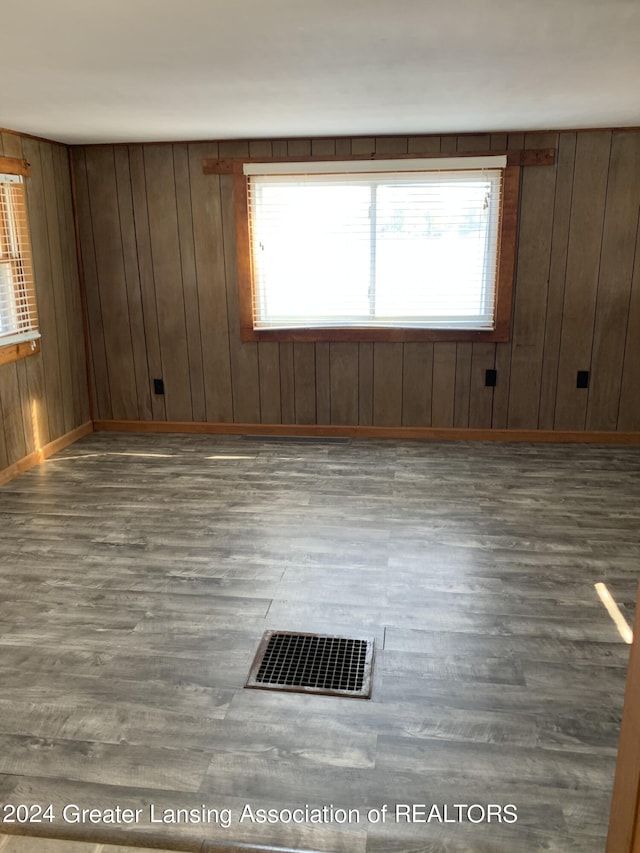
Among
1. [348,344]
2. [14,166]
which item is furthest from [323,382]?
[14,166]

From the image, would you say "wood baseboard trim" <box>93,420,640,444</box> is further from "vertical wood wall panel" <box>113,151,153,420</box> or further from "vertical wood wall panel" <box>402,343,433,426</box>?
"vertical wood wall panel" <box>113,151,153,420</box>

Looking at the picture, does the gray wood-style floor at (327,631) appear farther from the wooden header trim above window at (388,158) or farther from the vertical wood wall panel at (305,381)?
the wooden header trim above window at (388,158)

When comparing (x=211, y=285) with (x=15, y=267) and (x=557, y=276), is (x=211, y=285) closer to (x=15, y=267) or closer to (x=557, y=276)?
(x=15, y=267)

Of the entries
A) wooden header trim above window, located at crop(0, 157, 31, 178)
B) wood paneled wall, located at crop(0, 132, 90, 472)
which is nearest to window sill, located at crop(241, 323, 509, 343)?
wood paneled wall, located at crop(0, 132, 90, 472)

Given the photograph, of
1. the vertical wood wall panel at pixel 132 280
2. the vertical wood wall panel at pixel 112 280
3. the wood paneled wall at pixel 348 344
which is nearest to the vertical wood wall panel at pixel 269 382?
the wood paneled wall at pixel 348 344

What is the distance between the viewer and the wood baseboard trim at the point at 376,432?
191 inches

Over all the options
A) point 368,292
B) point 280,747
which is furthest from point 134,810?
point 368,292

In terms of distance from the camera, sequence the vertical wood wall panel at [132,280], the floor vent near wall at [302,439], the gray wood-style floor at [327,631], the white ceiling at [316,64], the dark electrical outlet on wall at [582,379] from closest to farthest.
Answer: the gray wood-style floor at [327,631], the white ceiling at [316,64], the dark electrical outlet on wall at [582,379], the vertical wood wall panel at [132,280], the floor vent near wall at [302,439]

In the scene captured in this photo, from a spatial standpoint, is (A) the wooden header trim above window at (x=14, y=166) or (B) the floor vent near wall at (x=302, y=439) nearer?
(A) the wooden header trim above window at (x=14, y=166)

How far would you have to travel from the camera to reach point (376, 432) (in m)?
5.06

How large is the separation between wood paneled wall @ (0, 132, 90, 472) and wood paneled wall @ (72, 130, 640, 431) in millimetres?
154

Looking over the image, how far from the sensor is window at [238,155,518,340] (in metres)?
4.61

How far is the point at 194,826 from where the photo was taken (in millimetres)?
1750

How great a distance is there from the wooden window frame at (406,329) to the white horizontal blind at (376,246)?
0.04 m
